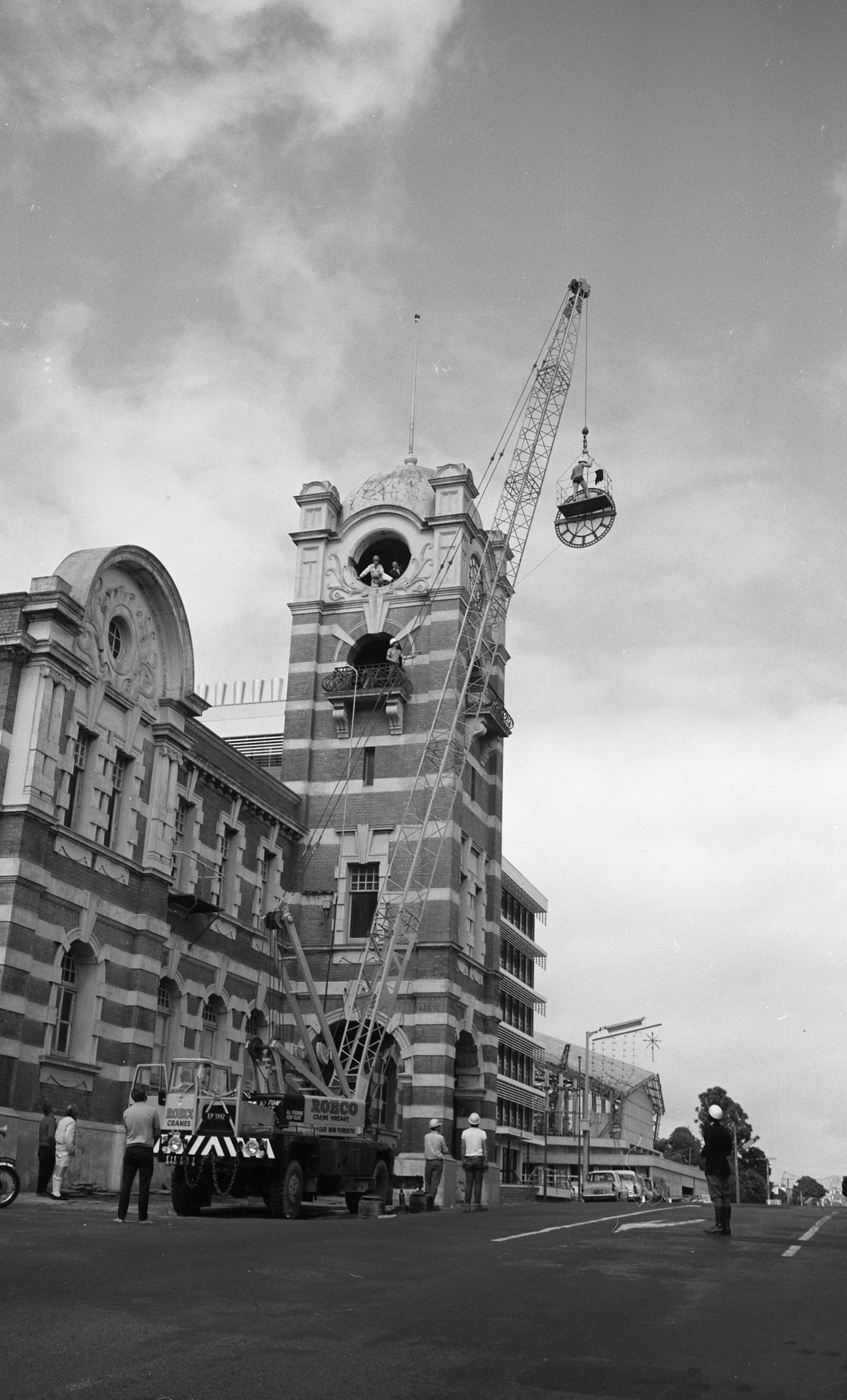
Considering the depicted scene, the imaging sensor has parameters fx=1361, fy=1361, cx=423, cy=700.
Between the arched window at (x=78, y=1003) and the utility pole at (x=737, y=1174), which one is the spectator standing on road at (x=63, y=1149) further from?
the utility pole at (x=737, y=1174)

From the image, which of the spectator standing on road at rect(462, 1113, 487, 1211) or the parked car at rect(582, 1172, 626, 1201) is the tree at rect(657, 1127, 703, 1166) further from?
the spectator standing on road at rect(462, 1113, 487, 1211)

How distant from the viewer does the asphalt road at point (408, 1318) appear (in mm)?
7504

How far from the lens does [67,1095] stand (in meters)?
29.9

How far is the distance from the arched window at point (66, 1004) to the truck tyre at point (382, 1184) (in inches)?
296

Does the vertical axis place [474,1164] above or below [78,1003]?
below

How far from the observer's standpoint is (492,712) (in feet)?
157

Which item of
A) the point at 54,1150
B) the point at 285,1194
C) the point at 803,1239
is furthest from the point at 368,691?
the point at 803,1239

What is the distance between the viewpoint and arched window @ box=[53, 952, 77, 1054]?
99.6 feet

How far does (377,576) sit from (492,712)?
20.6 ft

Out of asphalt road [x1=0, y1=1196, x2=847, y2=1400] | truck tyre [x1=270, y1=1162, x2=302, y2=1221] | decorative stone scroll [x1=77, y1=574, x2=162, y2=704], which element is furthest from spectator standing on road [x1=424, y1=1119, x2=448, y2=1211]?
asphalt road [x1=0, y1=1196, x2=847, y2=1400]

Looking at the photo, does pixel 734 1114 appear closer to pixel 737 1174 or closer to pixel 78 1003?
pixel 737 1174

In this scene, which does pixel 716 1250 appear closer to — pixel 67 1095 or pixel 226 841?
pixel 67 1095

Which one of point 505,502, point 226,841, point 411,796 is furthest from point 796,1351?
point 505,502

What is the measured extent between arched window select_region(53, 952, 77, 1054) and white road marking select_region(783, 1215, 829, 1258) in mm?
16313
